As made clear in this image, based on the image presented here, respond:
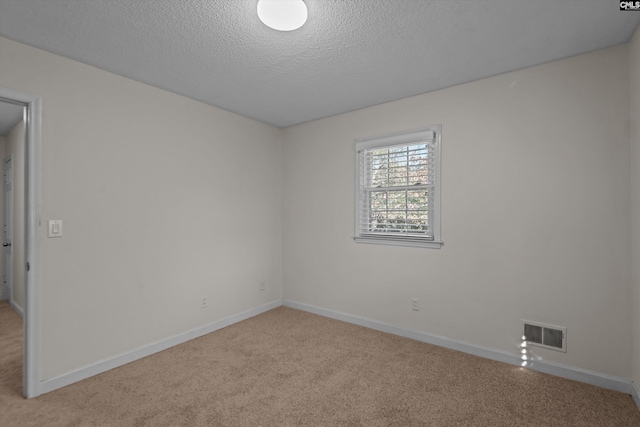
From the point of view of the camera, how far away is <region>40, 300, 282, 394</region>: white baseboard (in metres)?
2.28

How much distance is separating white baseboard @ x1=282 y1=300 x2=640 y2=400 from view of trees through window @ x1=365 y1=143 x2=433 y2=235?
41.4 inches

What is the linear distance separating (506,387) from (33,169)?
3.80 m

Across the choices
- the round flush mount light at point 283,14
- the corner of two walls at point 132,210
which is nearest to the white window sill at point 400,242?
the corner of two walls at point 132,210

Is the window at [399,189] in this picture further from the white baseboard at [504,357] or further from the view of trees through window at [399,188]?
the white baseboard at [504,357]

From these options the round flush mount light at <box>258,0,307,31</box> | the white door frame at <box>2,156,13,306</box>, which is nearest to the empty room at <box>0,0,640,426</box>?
the round flush mount light at <box>258,0,307,31</box>

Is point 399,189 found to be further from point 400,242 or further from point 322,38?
point 322,38

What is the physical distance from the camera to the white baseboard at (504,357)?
7.26ft

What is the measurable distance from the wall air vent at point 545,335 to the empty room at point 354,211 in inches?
0.6

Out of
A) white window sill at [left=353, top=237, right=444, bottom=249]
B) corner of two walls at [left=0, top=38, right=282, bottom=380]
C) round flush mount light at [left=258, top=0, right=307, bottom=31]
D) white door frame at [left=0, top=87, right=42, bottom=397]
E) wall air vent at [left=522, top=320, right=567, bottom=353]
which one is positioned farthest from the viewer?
white window sill at [left=353, top=237, right=444, bottom=249]

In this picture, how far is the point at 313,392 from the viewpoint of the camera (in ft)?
7.30

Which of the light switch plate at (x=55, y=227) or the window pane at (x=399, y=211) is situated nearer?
the light switch plate at (x=55, y=227)

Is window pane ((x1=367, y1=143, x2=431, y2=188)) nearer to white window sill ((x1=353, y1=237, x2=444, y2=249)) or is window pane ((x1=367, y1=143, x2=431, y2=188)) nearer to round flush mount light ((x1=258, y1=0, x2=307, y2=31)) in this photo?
white window sill ((x1=353, y1=237, x2=444, y2=249))

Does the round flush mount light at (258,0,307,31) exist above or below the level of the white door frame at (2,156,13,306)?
above

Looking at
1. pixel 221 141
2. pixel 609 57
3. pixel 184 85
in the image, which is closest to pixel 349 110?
pixel 221 141
